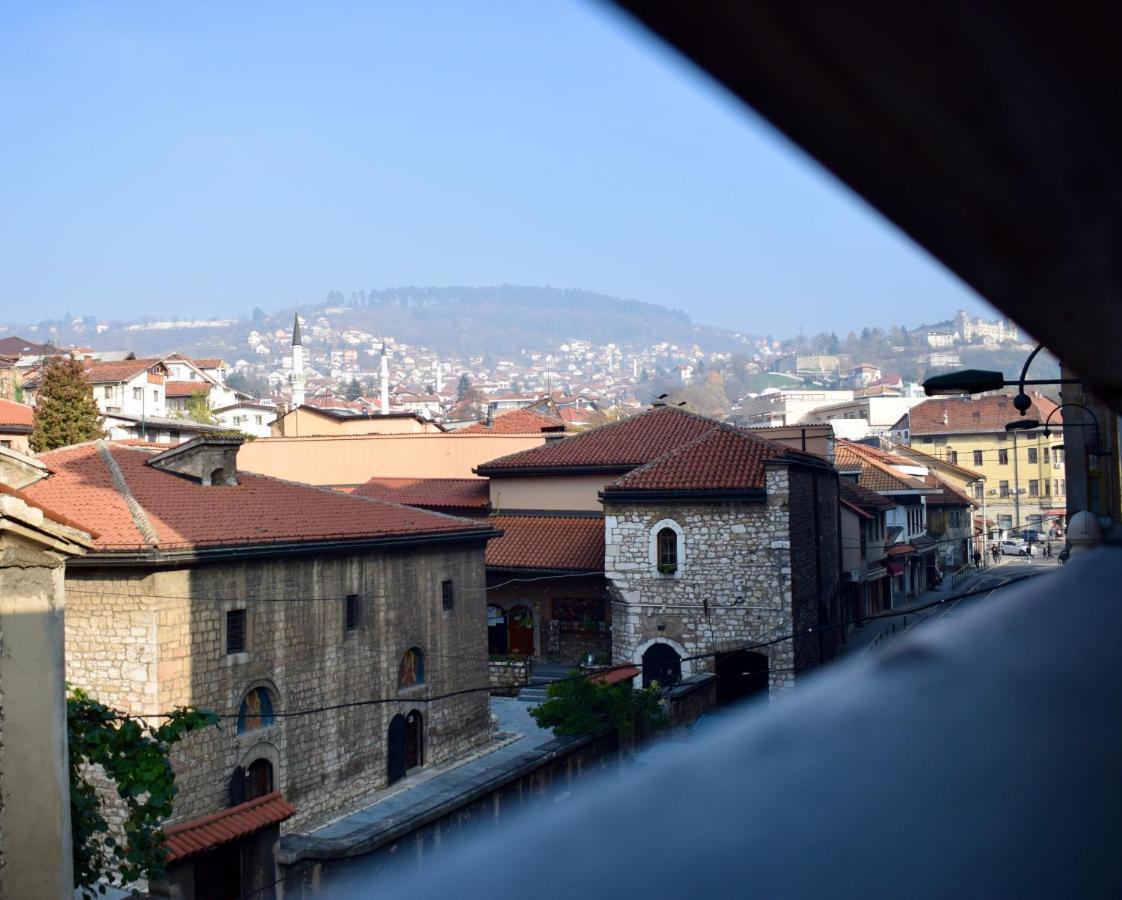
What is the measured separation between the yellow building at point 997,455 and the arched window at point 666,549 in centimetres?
3534

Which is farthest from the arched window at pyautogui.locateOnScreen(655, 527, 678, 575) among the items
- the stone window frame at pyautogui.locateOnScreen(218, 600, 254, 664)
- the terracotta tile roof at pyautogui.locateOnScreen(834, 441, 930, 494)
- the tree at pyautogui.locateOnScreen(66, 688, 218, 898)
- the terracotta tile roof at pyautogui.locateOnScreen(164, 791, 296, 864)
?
the terracotta tile roof at pyautogui.locateOnScreen(834, 441, 930, 494)

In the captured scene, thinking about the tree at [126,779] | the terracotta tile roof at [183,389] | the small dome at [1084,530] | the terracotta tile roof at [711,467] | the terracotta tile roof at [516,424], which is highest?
the terracotta tile roof at [183,389]

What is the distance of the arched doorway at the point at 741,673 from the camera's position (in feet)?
69.3

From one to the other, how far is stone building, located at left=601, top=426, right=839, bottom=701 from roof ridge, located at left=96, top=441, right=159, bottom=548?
31.6ft

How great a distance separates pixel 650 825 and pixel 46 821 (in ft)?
27.7

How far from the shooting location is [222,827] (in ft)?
37.3

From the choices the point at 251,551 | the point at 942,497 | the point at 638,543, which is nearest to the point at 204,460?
the point at 251,551

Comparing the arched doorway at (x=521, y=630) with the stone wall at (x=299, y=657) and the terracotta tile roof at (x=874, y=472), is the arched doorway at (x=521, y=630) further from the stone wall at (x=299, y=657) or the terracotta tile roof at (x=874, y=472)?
the terracotta tile roof at (x=874, y=472)

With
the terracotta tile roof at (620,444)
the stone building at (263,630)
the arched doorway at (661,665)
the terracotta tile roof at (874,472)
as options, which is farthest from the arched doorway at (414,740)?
the terracotta tile roof at (874,472)

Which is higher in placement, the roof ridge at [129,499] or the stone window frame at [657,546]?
the roof ridge at [129,499]

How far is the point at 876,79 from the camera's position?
3.61 ft

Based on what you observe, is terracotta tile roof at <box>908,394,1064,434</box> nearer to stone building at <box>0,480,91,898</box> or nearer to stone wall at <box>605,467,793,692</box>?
stone wall at <box>605,467,793,692</box>

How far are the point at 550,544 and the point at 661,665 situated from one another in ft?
15.6

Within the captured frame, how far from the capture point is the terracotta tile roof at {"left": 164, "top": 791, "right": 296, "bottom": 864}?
35.1ft
